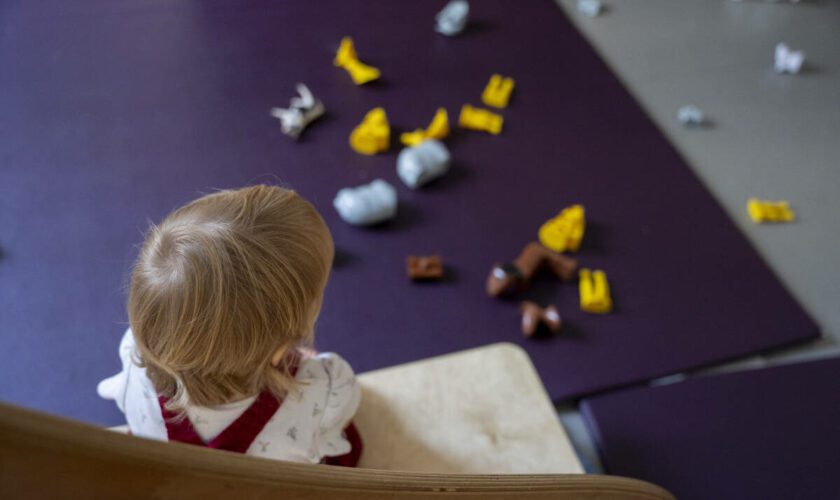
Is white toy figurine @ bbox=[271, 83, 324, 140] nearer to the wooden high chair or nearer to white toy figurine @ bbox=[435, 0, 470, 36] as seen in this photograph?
white toy figurine @ bbox=[435, 0, 470, 36]

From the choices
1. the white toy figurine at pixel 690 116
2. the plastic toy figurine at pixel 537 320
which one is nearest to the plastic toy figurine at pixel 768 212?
the white toy figurine at pixel 690 116

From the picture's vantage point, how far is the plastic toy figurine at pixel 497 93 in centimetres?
140

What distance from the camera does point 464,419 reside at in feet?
2.74

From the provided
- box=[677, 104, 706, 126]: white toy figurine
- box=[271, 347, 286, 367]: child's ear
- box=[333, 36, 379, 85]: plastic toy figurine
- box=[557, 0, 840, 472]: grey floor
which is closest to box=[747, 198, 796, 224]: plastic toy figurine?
box=[557, 0, 840, 472]: grey floor

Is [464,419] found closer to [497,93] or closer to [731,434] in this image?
[731,434]

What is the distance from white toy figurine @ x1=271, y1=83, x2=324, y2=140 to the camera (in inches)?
50.3

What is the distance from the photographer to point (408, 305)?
3.56ft

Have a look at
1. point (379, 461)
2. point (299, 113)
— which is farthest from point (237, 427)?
point (299, 113)

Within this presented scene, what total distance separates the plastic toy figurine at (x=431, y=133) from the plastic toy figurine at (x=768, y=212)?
56 centimetres

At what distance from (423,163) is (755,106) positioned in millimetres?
752

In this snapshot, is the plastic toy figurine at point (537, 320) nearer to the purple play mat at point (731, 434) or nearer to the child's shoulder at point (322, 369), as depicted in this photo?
the purple play mat at point (731, 434)

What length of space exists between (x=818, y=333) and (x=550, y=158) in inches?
20.2

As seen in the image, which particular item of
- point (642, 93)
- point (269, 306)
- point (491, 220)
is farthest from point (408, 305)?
point (642, 93)

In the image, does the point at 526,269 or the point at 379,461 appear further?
the point at 526,269
